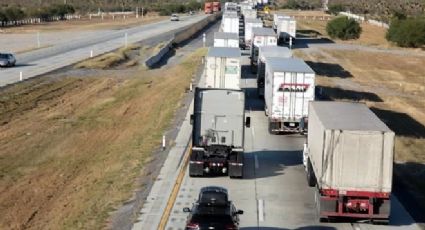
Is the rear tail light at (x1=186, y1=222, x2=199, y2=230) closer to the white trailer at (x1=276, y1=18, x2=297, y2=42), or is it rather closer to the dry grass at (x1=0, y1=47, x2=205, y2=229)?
the dry grass at (x1=0, y1=47, x2=205, y2=229)

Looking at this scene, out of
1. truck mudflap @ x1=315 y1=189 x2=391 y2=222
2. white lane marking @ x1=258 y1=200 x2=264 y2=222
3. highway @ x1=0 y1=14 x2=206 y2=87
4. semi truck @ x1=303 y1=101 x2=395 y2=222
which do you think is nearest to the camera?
semi truck @ x1=303 y1=101 x2=395 y2=222

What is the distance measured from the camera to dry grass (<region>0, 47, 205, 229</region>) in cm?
2536

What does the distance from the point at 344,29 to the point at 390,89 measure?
5572 cm

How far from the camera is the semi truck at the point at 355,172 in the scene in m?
21.0

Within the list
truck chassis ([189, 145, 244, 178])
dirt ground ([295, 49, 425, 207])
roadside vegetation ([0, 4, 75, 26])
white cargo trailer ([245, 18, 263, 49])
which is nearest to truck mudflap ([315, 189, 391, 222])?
dirt ground ([295, 49, 425, 207])

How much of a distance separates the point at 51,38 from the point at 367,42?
50.1 m

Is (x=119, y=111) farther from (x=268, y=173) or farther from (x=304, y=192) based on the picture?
(x=304, y=192)

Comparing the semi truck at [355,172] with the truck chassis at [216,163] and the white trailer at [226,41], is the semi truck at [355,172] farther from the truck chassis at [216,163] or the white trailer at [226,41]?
the white trailer at [226,41]

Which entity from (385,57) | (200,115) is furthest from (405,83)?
(200,115)

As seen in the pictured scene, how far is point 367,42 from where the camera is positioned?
365 ft

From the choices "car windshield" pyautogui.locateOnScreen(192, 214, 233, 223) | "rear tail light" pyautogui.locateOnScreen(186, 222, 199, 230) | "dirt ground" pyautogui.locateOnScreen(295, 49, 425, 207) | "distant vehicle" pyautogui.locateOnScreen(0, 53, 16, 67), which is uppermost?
"car windshield" pyautogui.locateOnScreen(192, 214, 233, 223)

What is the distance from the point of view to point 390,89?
61.0m

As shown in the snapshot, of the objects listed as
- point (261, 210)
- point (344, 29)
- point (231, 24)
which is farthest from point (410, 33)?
point (261, 210)

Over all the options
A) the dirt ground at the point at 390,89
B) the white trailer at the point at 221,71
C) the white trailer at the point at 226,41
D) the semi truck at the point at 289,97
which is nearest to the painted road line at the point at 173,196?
the semi truck at the point at 289,97
